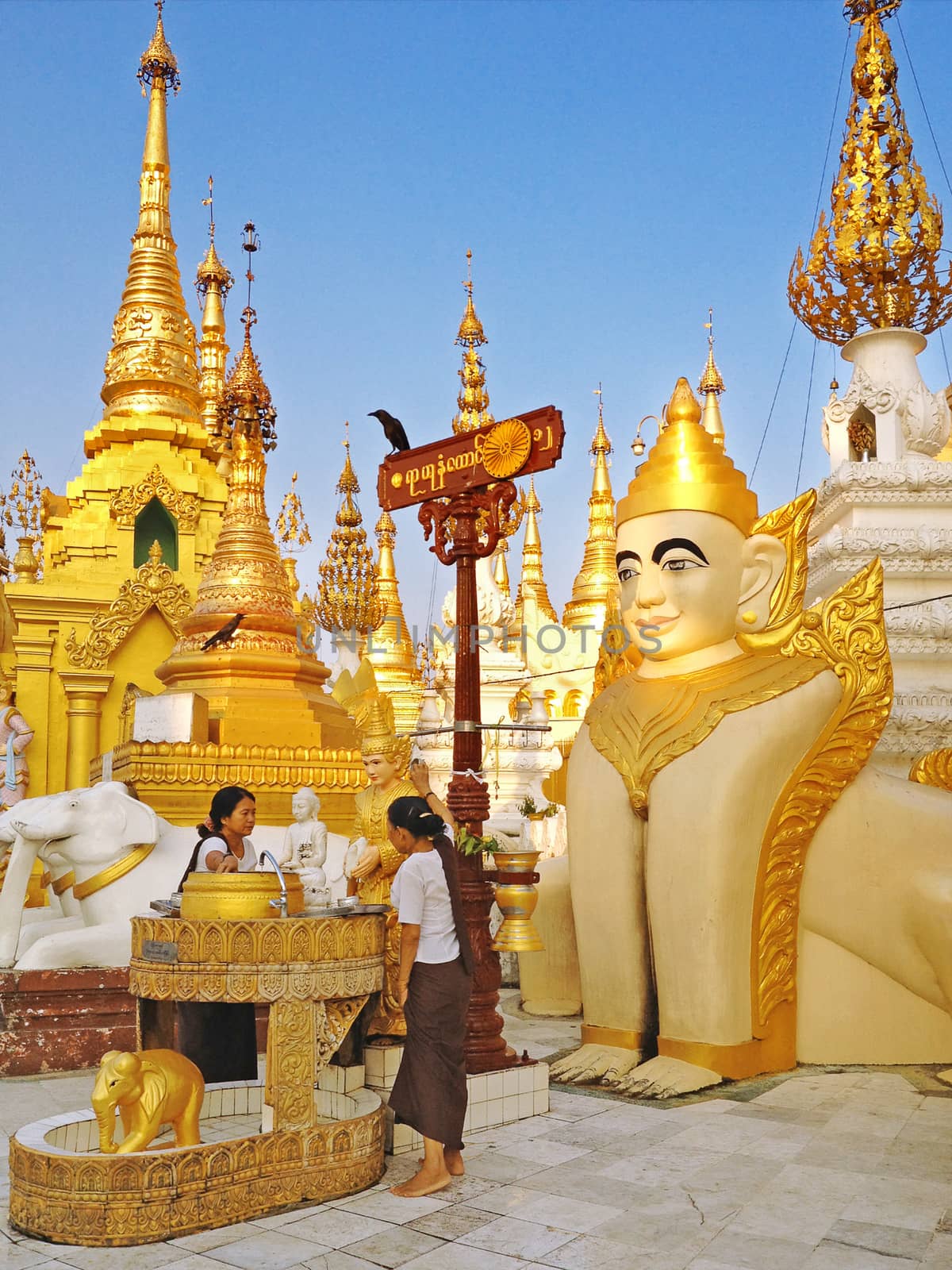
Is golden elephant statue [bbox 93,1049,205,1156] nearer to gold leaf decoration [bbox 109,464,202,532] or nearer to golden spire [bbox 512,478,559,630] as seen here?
gold leaf decoration [bbox 109,464,202,532]

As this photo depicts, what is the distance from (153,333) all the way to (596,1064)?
17.9 metres

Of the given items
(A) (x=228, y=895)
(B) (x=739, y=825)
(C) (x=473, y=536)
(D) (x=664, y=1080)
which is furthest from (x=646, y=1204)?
(C) (x=473, y=536)

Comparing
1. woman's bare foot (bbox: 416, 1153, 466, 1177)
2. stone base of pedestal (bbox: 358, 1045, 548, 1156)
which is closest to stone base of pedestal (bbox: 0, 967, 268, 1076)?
stone base of pedestal (bbox: 358, 1045, 548, 1156)

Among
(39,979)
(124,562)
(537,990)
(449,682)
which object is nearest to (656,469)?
(537,990)

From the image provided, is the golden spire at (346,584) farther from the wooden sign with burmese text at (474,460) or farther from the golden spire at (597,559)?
the wooden sign with burmese text at (474,460)

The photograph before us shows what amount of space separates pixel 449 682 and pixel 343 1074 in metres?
18.2

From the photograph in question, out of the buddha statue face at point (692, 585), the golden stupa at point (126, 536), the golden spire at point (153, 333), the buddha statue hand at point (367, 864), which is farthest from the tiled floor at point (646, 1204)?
→ the golden spire at point (153, 333)

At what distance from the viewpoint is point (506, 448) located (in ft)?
19.9

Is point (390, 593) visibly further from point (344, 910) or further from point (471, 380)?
point (344, 910)

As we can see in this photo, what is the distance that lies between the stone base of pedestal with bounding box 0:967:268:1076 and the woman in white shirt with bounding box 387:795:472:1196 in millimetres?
2457

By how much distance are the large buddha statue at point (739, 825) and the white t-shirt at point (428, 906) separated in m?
2.02

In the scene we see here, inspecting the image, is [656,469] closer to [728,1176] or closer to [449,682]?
[728,1176]

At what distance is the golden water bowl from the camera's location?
444cm

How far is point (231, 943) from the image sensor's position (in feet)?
14.2
